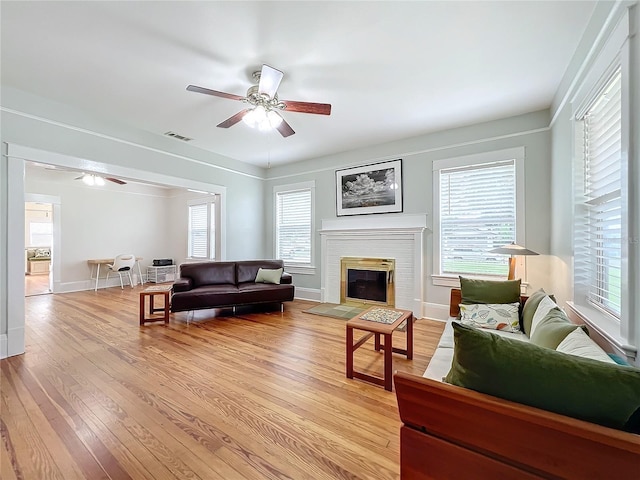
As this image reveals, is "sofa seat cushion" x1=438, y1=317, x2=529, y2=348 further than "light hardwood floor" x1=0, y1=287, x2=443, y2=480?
Yes

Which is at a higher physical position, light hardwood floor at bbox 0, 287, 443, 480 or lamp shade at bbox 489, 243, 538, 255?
lamp shade at bbox 489, 243, 538, 255

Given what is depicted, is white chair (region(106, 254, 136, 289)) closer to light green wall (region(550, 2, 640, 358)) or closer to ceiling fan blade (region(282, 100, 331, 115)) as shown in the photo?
ceiling fan blade (region(282, 100, 331, 115))

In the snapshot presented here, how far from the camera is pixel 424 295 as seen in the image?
4.26m

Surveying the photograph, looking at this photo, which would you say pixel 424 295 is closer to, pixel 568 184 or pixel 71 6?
pixel 568 184

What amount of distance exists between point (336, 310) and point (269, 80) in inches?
137

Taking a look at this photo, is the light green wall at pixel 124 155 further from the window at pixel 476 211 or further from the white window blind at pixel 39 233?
the white window blind at pixel 39 233

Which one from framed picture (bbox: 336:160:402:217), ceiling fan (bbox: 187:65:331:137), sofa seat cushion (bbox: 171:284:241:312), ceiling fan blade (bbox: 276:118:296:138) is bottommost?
sofa seat cushion (bbox: 171:284:241:312)

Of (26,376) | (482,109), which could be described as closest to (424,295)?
(482,109)

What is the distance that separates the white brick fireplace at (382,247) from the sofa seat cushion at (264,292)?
86 centimetres

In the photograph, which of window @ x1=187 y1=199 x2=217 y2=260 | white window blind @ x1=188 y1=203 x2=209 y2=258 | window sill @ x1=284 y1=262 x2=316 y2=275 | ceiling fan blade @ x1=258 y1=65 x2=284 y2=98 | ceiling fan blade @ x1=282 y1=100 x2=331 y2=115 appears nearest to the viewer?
ceiling fan blade @ x1=258 y1=65 x2=284 y2=98

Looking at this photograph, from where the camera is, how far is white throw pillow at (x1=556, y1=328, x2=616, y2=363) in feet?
3.80

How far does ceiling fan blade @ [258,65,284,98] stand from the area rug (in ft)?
10.4

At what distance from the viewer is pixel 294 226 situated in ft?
19.0

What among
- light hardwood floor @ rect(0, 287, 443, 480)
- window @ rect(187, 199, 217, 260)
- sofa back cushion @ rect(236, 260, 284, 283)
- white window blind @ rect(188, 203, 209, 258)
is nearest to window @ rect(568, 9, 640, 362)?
light hardwood floor @ rect(0, 287, 443, 480)
